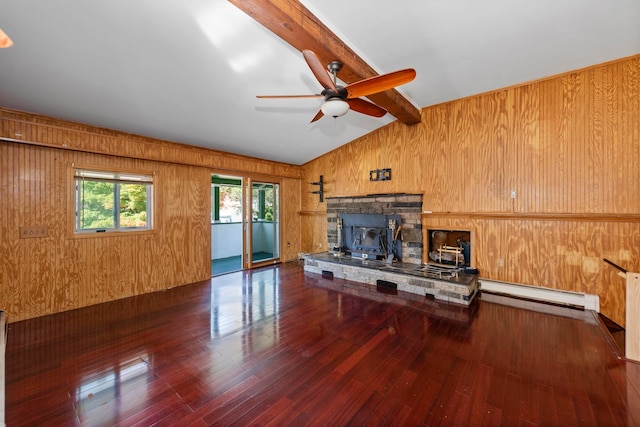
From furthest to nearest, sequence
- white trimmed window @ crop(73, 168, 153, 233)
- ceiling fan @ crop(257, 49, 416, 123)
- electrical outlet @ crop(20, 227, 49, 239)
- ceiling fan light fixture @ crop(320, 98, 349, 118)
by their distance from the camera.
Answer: white trimmed window @ crop(73, 168, 153, 233) → electrical outlet @ crop(20, 227, 49, 239) → ceiling fan light fixture @ crop(320, 98, 349, 118) → ceiling fan @ crop(257, 49, 416, 123)

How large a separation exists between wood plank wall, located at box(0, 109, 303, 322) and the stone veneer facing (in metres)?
2.91

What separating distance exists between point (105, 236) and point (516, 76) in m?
6.51

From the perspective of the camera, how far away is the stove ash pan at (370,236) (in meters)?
5.15

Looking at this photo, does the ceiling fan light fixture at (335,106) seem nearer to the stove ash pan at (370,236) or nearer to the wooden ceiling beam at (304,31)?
the wooden ceiling beam at (304,31)

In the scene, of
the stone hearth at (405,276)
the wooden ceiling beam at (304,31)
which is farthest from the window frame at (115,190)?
the wooden ceiling beam at (304,31)

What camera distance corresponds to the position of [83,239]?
12.5 feet

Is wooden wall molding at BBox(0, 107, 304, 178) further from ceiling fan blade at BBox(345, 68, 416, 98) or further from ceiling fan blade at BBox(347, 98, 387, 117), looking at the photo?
ceiling fan blade at BBox(345, 68, 416, 98)

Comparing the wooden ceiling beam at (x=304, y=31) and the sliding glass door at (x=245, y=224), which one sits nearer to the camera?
the wooden ceiling beam at (x=304, y=31)

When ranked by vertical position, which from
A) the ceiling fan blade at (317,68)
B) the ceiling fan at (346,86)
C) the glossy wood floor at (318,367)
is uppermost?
the ceiling fan blade at (317,68)

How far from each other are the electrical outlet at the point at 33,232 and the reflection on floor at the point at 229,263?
2.62 meters

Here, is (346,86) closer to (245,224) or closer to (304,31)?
(304,31)

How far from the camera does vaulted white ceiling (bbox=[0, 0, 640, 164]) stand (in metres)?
2.24

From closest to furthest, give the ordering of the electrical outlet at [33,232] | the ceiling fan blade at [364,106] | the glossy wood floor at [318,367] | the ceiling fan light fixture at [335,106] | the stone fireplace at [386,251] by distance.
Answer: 1. the glossy wood floor at [318,367]
2. the ceiling fan light fixture at [335,106]
3. the ceiling fan blade at [364,106]
4. the electrical outlet at [33,232]
5. the stone fireplace at [386,251]

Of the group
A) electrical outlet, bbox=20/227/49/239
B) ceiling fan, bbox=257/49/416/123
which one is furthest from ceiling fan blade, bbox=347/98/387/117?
electrical outlet, bbox=20/227/49/239
